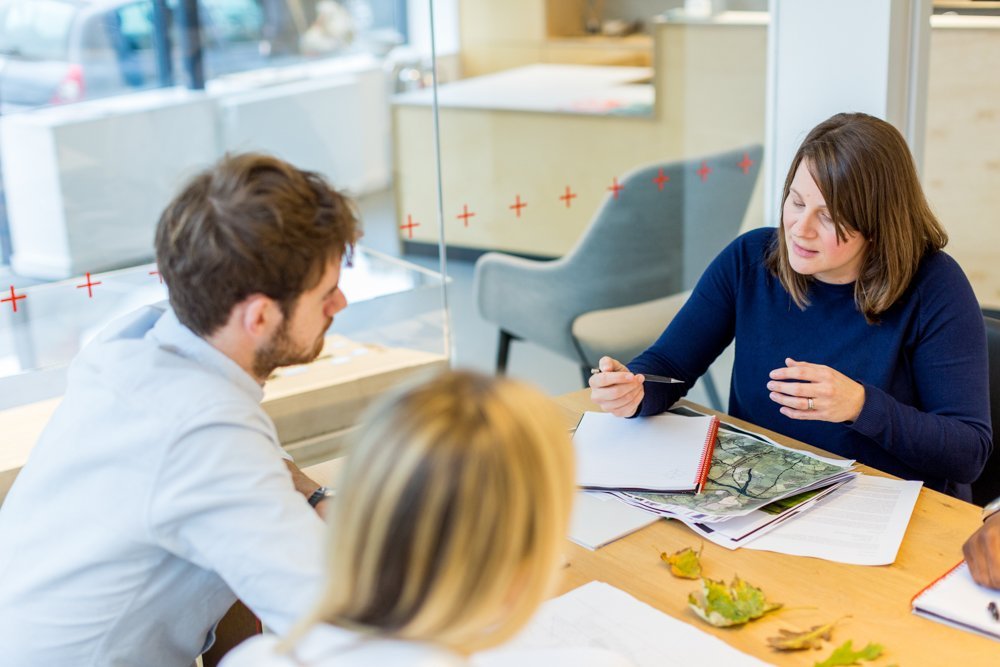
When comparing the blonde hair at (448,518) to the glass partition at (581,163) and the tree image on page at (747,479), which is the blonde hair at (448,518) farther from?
the glass partition at (581,163)

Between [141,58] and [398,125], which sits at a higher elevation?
[141,58]

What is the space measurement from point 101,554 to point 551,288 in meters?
2.12

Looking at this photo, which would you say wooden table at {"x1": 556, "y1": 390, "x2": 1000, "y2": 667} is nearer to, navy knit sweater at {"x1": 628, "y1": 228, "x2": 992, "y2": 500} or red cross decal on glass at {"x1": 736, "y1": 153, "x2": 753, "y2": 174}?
navy knit sweater at {"x1": 628, "y1": 228, "x2": 992, "y2": 500}

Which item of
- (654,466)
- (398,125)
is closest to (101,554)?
(654,466)

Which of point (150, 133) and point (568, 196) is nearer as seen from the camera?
point (150, 133)

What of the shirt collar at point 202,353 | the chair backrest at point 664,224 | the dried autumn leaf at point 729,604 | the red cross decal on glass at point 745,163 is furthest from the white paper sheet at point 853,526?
the red cross decal on glass at point 745,163

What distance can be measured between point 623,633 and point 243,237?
0.62m

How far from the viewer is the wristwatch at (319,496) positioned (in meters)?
1.63

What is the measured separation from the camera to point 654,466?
1748 mm

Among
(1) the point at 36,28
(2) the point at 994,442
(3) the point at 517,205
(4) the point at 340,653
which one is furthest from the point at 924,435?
(1) the point at 36,28

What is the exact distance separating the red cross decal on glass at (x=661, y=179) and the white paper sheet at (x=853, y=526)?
5.70ft

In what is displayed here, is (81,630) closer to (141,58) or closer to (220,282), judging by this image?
(220,282)

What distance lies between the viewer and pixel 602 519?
1628 mm

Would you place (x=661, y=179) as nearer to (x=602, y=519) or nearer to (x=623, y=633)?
(x=602, y=519)
